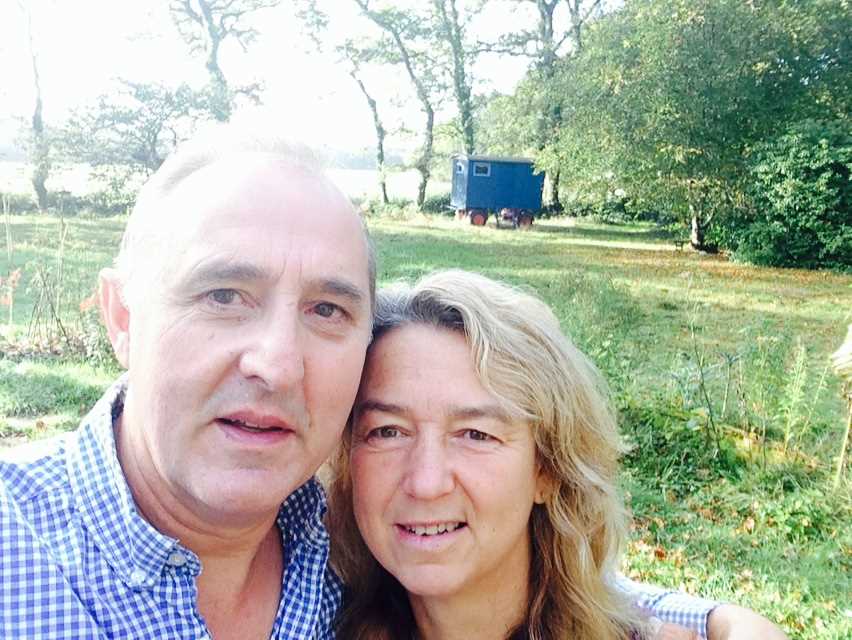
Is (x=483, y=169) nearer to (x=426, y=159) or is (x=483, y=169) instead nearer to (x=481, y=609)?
(x=426, y=159)

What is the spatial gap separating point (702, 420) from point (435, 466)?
4.60m

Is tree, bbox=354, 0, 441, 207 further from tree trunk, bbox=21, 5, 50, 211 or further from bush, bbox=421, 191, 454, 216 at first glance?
tree trunk, bbox=21, 5, 50, 211

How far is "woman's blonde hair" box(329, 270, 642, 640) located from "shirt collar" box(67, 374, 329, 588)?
26.4 inches

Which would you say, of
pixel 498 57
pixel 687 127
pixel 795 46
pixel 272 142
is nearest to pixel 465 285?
pixel 272 142

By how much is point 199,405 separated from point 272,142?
691mm

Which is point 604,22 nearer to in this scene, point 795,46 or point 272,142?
point 795,46

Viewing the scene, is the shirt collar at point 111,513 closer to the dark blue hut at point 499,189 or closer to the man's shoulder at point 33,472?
the man's shoulder at point 33,472

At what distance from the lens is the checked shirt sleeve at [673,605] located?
211 cm

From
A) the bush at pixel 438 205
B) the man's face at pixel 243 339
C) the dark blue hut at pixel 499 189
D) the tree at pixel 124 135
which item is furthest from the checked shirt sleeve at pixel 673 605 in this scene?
the bush at pixel 438 205

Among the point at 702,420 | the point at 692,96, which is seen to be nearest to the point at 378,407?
the point at 702,420

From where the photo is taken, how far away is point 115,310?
1.80 metres

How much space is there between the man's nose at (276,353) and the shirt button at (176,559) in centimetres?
41

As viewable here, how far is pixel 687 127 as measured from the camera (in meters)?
17.5

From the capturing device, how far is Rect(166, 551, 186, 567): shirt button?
1589 millimetres
